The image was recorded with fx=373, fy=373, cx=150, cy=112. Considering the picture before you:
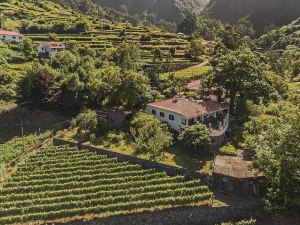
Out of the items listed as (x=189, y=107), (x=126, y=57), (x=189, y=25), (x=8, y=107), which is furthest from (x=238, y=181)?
(x=189, y=25)

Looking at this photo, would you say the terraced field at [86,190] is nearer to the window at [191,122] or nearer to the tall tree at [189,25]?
the window at [191,122]

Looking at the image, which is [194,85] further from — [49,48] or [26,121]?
[49,48]

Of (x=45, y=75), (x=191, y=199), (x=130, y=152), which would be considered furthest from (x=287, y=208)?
(x=45, y=75)

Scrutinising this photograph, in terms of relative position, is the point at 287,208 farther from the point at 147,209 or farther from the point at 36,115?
the point at 36,115

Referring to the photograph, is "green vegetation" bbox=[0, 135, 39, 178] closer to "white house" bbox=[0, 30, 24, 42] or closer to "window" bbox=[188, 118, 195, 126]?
"window" bbox=[188, 118, 195, 126]

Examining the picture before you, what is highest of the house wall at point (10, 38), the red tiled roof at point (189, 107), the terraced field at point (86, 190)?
the house wall at point (10, 38)

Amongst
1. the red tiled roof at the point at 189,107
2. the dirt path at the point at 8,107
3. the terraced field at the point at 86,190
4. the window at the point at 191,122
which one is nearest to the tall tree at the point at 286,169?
the terraced field at the point at 86,190
